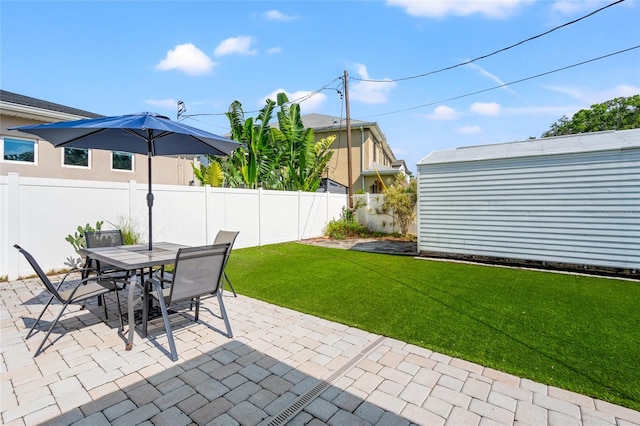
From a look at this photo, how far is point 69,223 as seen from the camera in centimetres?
686

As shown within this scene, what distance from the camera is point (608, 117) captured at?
30.1 meters

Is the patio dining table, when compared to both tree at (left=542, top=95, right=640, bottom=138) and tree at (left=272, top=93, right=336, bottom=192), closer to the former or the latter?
tree at (left=272, top=93, right=336, bottom=192)

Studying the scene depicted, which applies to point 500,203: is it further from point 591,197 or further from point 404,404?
point 404,404

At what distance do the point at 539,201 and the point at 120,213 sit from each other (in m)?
10.3

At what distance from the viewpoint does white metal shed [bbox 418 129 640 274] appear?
6.90 meters

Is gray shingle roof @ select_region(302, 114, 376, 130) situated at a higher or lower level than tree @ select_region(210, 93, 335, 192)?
higher

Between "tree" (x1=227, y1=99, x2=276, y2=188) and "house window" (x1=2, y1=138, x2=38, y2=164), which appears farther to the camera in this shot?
"tree" (x1=227, y1=99, x2=276, y2=188)

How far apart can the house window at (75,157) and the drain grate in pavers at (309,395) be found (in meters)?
13.2

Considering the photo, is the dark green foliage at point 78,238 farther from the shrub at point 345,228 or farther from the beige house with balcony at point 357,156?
the beige house with balcony at point 357,156

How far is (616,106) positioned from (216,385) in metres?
41.1

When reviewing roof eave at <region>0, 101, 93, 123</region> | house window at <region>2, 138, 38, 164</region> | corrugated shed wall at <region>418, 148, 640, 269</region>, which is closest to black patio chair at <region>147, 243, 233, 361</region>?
corrugated shed wall at <region>418, 148, 640, 269</region>

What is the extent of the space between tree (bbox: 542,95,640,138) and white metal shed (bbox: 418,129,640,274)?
29.4 metres

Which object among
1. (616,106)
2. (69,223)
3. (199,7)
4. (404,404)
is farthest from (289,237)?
(616,106)

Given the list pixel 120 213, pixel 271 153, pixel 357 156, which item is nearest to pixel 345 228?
pixel 271 153
